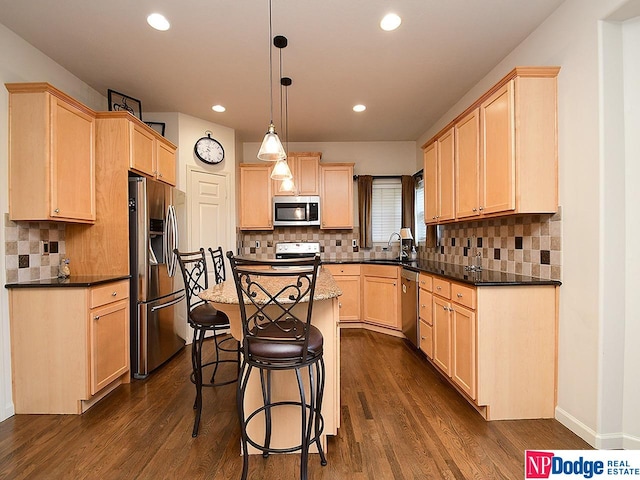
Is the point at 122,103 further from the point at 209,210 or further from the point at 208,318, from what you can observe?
the point at 208,318

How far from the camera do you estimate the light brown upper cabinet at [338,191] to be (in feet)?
16.0

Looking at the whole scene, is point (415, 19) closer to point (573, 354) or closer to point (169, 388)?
point (573, 354)

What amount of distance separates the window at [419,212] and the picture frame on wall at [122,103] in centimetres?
373

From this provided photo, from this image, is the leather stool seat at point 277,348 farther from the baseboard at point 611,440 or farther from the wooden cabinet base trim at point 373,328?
the wooden cabinet base trim at point 373,328

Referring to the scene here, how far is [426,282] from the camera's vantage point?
322 cm

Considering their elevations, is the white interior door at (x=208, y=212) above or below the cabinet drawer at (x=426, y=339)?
above

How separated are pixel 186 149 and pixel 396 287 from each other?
316cm

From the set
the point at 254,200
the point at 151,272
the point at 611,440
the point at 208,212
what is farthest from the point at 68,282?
the point at 611,440

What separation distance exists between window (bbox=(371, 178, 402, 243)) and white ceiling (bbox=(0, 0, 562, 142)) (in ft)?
4.61

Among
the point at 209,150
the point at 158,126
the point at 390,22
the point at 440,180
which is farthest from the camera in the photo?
the point at 209,150

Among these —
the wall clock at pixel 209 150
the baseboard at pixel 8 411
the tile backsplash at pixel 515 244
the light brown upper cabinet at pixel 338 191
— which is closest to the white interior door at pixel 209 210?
the wall clock at pixel 209 150

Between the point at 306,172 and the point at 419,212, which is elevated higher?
the point at 306,172

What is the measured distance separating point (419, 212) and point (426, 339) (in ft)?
7.28

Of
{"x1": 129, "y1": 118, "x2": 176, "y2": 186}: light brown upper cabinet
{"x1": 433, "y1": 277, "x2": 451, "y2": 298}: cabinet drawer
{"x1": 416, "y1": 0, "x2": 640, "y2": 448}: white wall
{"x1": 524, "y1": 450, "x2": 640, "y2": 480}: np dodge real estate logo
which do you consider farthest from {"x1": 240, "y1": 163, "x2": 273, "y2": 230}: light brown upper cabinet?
{"x1": 524, "y1": 450, "x2": 640, "y2": 480}: np dodge real estate logo
